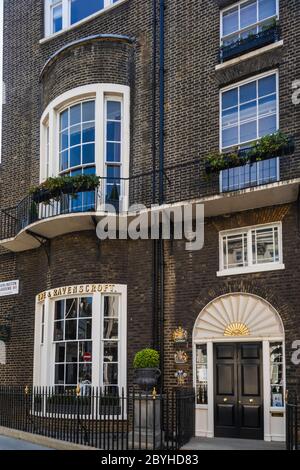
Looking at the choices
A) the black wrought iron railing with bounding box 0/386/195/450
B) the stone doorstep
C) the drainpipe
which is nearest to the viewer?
the black wrought iron railing with bounding box 0/386/195/450

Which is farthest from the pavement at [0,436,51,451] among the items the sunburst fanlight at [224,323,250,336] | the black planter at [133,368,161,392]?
the sunburst fanlight at [224,323,250,336]

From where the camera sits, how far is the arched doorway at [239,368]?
44.5ft

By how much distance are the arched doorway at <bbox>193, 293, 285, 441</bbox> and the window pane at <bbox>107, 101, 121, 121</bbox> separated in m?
5.37

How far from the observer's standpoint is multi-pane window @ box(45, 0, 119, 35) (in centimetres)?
1822

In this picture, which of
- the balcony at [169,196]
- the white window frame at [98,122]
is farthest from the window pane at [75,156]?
the balcony at [169,196]

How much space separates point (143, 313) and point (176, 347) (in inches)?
45.5

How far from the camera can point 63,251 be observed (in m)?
16.5

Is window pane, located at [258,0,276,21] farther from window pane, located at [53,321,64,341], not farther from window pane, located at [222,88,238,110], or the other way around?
window pane, located at [53,321,64,341]

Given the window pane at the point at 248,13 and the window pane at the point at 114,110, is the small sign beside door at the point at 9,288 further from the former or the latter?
the window pane at the point at 248,13

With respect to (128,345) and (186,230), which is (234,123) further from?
(128,345)

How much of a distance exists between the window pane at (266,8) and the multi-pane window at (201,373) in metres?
7.66

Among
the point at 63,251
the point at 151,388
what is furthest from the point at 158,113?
the point at 151,388

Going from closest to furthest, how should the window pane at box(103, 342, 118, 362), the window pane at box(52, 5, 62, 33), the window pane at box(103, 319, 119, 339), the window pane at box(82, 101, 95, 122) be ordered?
1. the window pane at box(103, 342, 118, 362)
2. the window pane at box(103, 319, 119, 339)
3. the window pane at box(82, 101, 95, 122)
4. the window pane at box(52, 5, 62, 33)
